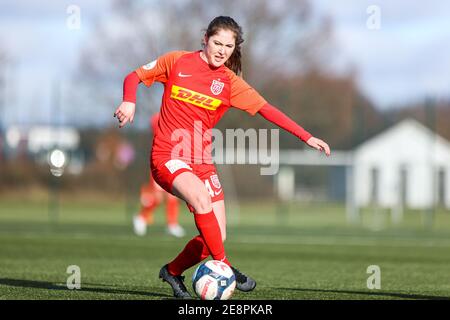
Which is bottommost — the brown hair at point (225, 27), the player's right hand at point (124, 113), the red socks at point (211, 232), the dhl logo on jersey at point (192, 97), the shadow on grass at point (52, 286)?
the shadow on grass at point (52, 286)

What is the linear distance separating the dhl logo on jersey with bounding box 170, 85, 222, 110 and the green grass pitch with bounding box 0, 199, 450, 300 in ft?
5.01

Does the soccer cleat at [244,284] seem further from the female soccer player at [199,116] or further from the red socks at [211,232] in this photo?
the red socks at [211,232]

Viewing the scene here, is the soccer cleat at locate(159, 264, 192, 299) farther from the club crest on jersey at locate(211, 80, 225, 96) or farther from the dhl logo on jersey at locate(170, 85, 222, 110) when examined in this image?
the club crest on jersey at locate(211, 80, 225, 96)

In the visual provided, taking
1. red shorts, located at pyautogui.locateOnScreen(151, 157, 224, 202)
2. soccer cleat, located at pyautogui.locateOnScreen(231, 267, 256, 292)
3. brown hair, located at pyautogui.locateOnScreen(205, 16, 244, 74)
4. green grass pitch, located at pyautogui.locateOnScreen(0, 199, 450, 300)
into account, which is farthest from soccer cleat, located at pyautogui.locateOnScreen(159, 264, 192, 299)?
brown hair, located at pyautogui.locateOnScreen(205, 16, 244, 74)

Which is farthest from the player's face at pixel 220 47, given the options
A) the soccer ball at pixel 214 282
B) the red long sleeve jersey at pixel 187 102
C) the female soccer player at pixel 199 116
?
the soccer ball at pixel 214 282

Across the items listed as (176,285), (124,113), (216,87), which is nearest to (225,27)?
(216,87)

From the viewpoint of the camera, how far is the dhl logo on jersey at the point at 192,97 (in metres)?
7.31

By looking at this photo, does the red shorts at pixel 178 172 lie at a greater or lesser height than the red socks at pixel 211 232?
greater

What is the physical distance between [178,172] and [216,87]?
799 mm

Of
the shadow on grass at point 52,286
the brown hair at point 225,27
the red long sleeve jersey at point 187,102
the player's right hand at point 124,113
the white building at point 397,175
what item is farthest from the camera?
the white building at point 397,175

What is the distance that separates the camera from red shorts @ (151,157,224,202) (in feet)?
23.1

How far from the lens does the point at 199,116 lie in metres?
7.33

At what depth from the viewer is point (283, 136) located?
96.7ft
